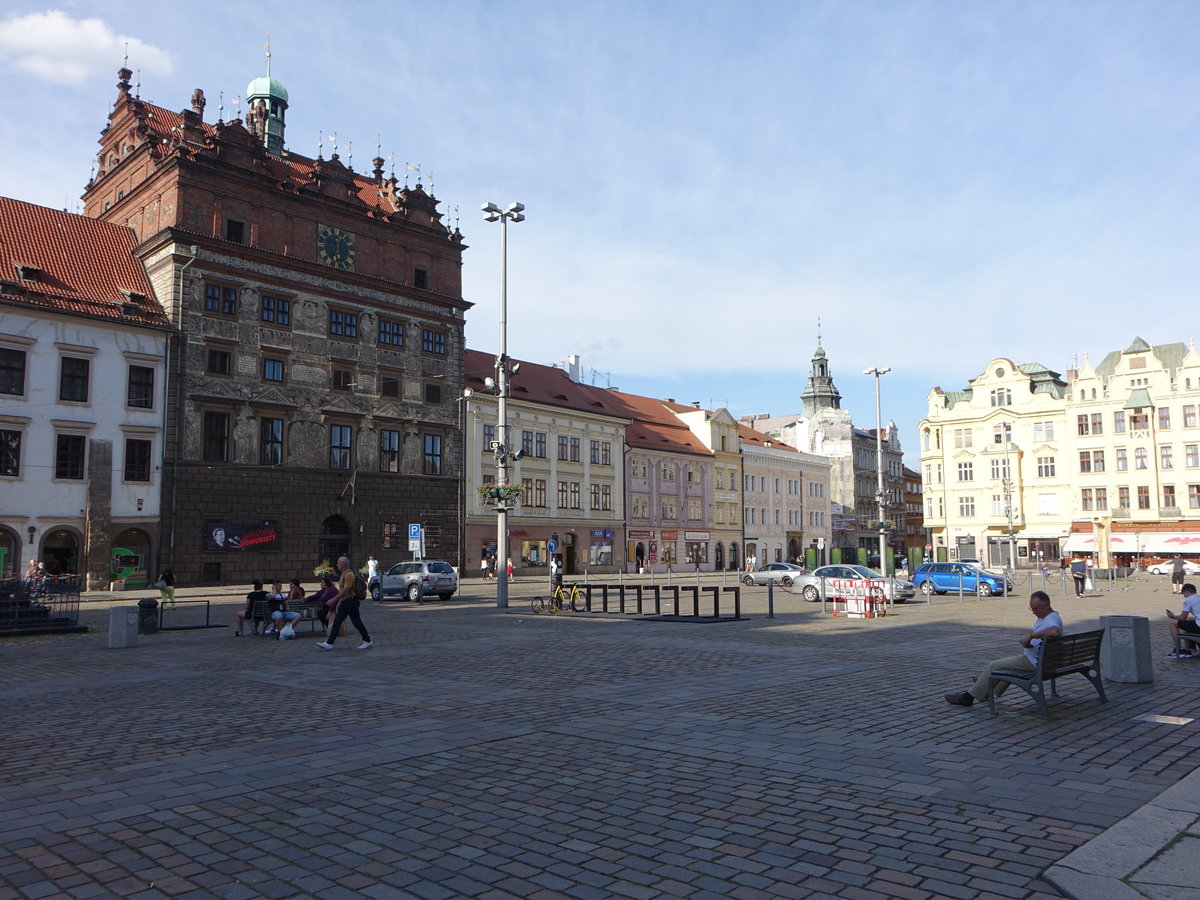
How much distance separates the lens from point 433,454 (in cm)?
5244

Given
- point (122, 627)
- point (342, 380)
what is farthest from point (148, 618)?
point (342, 380)

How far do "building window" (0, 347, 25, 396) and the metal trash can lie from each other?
2476cm

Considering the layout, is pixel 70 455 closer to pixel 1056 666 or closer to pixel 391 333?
pixel 391 333

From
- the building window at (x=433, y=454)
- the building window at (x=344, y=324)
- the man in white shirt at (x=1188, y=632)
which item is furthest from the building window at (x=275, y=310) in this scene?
the man in white shirt at (x=1188, y=632)

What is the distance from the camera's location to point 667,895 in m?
4.79

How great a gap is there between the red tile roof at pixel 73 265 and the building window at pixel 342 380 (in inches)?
346

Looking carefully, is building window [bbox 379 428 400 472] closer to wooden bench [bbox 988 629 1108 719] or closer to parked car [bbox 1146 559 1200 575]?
wooden bench [bbox 988 629 1108 719]

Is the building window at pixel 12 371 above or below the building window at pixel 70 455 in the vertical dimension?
above

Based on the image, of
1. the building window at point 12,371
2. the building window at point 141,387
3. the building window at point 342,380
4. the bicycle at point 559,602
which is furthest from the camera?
the building window at point 342,380

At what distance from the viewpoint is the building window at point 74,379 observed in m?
38.6

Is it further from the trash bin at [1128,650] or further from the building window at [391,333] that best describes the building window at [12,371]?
the trash bin at [1128,650]

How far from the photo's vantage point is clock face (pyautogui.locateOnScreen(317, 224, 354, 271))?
4803 cm

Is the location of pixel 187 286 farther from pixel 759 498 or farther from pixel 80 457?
pixel 759 498

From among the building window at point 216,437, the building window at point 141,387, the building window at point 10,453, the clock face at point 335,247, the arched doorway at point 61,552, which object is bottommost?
the arched doorway at point 61,552
